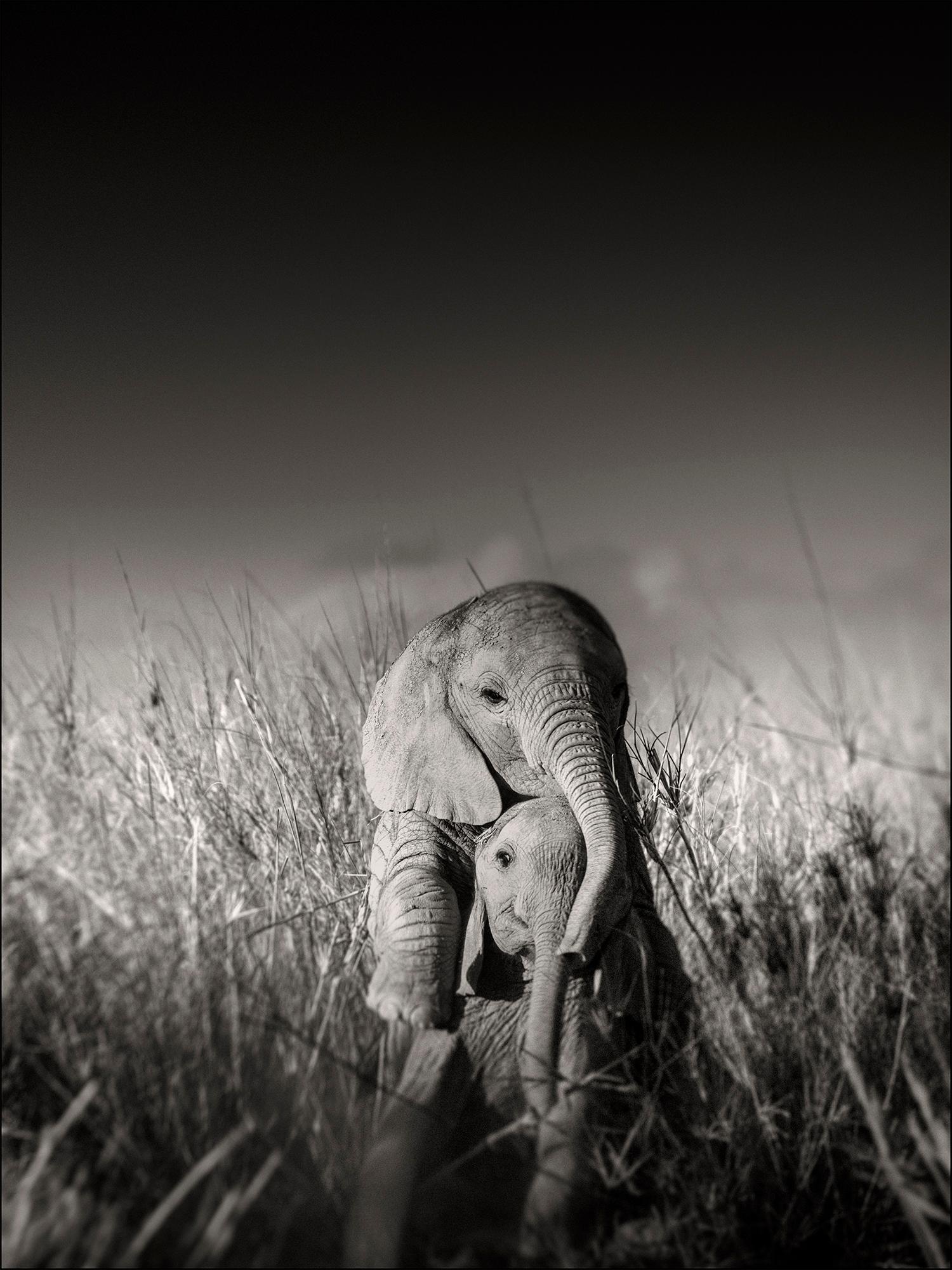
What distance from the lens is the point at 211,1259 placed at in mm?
3045

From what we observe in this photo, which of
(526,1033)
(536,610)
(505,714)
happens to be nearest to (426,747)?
(505,714)

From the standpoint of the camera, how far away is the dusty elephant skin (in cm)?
364

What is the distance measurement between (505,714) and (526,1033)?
43.4 inches

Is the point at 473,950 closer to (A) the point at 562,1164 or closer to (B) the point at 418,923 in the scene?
(B) the point at 418,923

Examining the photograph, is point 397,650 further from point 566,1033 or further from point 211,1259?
point 211,1259

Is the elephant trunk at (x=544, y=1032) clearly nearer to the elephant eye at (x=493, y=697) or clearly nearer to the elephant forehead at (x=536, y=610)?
the elephant eye at (x=493, y=697)

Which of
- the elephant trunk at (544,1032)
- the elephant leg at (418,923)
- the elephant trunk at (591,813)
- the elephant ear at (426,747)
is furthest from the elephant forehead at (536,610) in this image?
the elephant trunk at (544,1032)

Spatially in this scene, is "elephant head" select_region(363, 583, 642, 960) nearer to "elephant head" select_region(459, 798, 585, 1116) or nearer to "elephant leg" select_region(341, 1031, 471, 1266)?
"elephant head" select_region(459, 798, 585, 1116)

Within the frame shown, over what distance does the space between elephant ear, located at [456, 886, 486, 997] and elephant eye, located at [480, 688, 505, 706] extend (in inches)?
26.8

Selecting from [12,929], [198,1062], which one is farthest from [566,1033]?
[12,929]

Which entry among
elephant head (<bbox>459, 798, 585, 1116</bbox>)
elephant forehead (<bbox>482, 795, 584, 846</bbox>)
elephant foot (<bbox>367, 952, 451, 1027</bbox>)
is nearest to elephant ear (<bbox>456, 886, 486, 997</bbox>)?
elephant head (<bbox>459, 798, 585, 1116</bbox>)

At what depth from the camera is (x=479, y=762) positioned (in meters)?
4.04

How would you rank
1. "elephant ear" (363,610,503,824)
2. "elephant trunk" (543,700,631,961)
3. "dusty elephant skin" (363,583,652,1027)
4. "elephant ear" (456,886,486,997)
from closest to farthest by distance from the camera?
"elephant trunk" (543,700,631,961) → "dusty elephant skin" (363,583,652,1027) → "elephant ear" (456,886,486,997) → "elephant ear" (363,610,503,824)

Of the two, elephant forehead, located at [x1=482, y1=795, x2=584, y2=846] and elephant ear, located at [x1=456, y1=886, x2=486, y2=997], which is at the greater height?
elephant forehead, located at [x1=482, y1=795, x2=584, y2=846]
